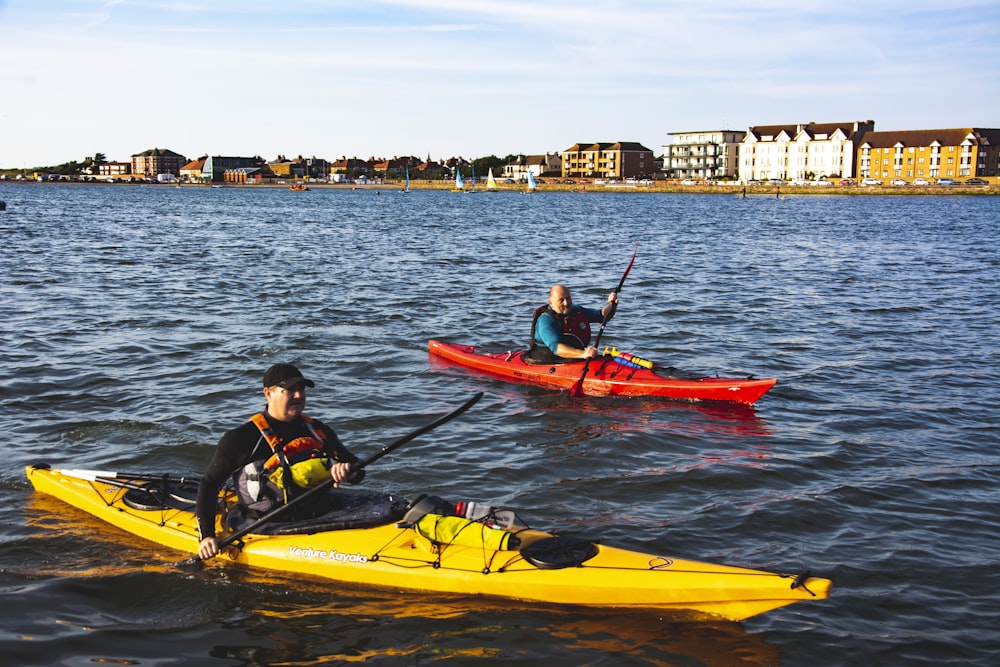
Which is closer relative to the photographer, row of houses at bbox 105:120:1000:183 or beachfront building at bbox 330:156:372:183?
row of houses at bbox 105:120:1000:183

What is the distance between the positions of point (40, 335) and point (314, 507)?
434 inches

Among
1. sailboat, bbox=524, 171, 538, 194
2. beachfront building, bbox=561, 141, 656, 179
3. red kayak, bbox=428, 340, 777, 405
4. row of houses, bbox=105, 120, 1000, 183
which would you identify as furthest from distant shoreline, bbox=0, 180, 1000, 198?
red kayak, bbox=428, 340, 777, 405

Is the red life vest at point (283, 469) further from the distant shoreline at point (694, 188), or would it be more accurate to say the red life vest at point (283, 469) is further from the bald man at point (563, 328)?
the distant shoreline at point (694, 188)

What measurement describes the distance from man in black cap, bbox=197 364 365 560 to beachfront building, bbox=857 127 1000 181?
383 ft

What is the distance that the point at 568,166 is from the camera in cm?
14988

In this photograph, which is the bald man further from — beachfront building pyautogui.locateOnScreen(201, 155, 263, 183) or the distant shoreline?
beachfront building pyautogui.locateOnScreen(201, 155, 263, 183)

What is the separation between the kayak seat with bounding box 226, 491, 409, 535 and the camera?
6449 millimetres

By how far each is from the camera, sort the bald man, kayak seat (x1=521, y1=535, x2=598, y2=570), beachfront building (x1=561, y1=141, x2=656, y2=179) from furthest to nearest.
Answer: beachfront building (x1=561, y1=141, x2=656, y2=179)
the bald man
kayak seat (x1=521, y1=535, x2=598, y2=570)

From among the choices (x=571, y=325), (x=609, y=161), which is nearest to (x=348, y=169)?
(x=609, y=161)

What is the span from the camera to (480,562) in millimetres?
6105

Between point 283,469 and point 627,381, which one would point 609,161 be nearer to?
point 627,381

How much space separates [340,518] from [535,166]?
153340 mm

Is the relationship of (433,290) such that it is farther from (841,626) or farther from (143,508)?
(841,626)

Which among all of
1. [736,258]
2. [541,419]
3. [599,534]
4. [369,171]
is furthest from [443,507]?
[369,171]
